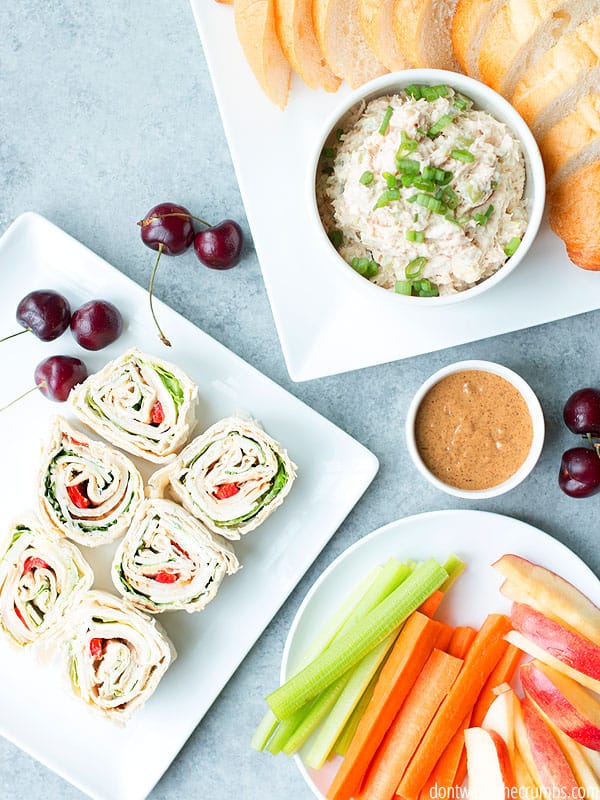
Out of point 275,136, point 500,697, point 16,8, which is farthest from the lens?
point 16,8

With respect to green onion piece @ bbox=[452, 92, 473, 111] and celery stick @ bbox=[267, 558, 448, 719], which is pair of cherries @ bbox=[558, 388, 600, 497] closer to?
celery stick @ bbox=[267, 558, 448, 719]

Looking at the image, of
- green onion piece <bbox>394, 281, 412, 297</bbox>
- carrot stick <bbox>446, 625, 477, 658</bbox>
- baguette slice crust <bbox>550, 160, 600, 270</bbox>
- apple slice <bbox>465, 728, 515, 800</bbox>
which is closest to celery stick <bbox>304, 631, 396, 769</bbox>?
carrot stick <bbox>446, 625, 477, 658</bbox>

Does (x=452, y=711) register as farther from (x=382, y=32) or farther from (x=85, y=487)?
(x=382, y=32)

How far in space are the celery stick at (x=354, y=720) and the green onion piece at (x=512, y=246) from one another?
0.95m

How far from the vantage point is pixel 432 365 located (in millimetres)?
1908

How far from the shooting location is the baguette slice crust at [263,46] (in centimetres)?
153

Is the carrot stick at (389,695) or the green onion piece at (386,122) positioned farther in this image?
the carrot stick at (389,695)

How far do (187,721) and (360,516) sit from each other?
601mm

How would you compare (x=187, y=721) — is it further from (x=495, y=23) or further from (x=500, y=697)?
(x=495, y=23)

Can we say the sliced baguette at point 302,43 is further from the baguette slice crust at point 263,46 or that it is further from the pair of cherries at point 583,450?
the pair of cherries at point 583,450

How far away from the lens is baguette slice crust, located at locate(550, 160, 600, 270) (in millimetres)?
1511

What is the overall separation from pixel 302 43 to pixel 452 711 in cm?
140

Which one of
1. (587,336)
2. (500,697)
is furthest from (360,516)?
(587,336)

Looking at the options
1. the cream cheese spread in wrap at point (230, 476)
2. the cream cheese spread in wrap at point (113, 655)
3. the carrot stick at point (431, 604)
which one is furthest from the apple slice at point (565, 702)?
the cream cheese spread in wrap at point (113, 655)
